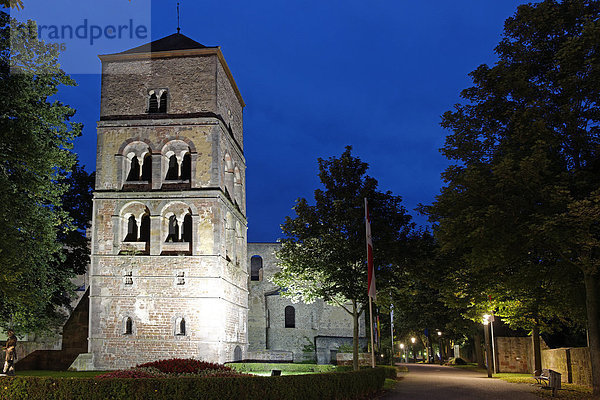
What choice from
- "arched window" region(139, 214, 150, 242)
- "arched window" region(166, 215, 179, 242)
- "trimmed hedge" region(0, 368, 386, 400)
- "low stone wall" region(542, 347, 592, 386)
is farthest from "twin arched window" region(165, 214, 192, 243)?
"low stone wall" region(542, 347, 592, 386)

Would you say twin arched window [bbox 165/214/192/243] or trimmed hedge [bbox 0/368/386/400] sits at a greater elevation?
twin arched window [bbox 165/214/192/243]

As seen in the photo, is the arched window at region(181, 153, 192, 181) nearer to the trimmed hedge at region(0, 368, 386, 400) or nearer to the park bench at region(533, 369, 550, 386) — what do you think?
the trimmed hedge at region(0, 368, 386, 400)

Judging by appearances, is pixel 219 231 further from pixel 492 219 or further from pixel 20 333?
pixel 492 219

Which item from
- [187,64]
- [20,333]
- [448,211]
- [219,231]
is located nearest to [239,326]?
[219,231]

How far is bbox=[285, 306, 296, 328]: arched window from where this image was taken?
172 feet

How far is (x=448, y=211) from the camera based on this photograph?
20938 millimetres

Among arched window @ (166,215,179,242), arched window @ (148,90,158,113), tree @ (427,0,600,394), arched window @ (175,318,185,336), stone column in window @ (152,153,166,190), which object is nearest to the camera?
tree @ (427,0,600,394)

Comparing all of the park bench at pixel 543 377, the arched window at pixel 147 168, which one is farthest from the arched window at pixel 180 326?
the park bench at pixel 543 377

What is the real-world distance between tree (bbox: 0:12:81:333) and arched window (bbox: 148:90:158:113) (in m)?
11.2

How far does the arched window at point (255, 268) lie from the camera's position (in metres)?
53.7

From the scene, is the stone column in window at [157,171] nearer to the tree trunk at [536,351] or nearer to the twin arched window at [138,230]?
the twin arched window at [138,230]

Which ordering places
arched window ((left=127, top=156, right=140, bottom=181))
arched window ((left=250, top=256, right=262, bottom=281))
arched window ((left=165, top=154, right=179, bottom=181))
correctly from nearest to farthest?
arched window ((left=165, top=154, right=179, bottom=181)) < arched window ((left=127, top=156, right=140, bottom=181)) < arched window ((left=250, top=256, right=262, bottom=281))

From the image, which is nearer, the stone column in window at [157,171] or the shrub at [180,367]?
the shrub at [180,367]

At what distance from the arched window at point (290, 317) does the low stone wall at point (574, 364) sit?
86.5 feet
